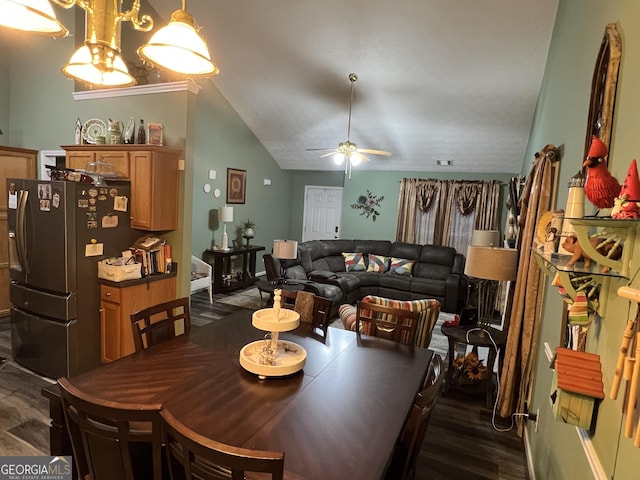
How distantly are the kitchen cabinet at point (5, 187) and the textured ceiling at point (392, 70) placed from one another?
8.72 ft

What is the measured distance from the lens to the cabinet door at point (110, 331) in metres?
Answer: 3.42

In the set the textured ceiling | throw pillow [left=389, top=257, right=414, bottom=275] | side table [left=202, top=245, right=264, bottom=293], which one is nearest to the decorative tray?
the textured ceiling

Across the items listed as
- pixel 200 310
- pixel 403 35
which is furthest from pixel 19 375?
pixel 403 35

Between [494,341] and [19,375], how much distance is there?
163 inches

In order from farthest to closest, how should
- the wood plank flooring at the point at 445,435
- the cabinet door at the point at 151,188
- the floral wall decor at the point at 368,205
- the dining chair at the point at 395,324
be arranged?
1. the floral wall decor at the point at 368,205
2. the cabinet door at the point at 151,188
3. the dining chair at the point at 395,324
4. the wood plank flooring at the point at 445,435

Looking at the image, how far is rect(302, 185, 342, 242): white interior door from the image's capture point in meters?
8.75

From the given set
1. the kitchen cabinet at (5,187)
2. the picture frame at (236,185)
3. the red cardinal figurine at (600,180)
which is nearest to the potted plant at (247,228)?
the picture frame at (236,185)

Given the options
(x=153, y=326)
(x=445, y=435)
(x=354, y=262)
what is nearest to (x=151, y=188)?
(x=153, y=326)

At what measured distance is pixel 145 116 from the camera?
3863 millimetres

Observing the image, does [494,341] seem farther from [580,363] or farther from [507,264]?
[580,363]

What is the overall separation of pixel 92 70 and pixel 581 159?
2.61m

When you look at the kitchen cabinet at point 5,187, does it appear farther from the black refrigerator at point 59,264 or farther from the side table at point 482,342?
the side table at point 482,342

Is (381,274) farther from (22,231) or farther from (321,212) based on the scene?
(22,231)

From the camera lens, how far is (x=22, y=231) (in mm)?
3322
